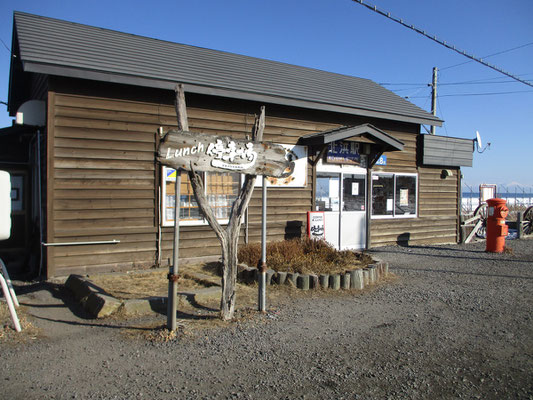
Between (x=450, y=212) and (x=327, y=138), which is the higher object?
(x=327, y=138)

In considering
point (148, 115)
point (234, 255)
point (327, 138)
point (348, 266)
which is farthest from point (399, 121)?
point (234, 255)

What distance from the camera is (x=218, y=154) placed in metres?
5.58

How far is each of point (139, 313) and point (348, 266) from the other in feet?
13.9

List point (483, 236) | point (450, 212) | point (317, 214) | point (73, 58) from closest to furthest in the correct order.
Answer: point (73, 58) < point (317, 214) < point (450, 212) < point (483, 236)

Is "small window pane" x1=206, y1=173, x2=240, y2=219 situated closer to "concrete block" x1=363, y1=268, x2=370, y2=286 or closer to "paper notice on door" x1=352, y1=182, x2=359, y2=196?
"concrete block" x1=363, y1=268, x2=370, y2=286

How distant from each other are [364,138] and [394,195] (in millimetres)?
2730

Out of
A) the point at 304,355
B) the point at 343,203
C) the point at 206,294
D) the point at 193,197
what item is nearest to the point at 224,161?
the point at 206,294

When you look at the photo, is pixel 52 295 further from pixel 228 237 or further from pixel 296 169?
pixel 296 169

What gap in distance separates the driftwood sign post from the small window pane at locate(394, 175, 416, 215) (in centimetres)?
810

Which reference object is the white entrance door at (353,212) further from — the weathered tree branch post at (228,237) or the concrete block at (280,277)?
the weathered tree branch post at (228,237)

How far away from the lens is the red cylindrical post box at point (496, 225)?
40.1 ft

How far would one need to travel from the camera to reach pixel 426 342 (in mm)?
5105

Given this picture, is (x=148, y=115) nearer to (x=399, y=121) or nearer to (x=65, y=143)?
(x=65, y=143)

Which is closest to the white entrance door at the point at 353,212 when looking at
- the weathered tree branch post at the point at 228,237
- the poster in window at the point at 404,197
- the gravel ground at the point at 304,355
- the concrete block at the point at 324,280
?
the poster in window at the point at 404,197
